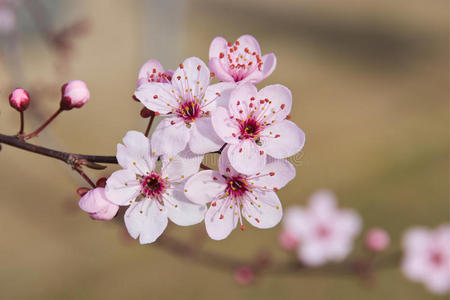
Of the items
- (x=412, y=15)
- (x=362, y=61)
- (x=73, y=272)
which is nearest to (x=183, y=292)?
(x=73, y=272)

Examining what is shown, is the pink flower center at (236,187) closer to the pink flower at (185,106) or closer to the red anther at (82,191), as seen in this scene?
the pink flower at (185,106)

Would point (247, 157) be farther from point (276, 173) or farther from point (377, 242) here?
point (377, 242)

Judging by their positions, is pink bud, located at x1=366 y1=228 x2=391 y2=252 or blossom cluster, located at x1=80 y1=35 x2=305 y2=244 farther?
pink bud, located at x1=366 y1=228 x2=391 y2=252

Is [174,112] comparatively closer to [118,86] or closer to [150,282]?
[150,282]

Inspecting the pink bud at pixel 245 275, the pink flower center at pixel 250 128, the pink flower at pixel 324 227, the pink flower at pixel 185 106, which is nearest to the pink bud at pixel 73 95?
the pink flower at pixel 185 106

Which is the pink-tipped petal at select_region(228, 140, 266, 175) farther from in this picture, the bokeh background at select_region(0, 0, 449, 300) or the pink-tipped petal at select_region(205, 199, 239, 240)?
the bokeh background at select_region(0, 0, 449, 300)

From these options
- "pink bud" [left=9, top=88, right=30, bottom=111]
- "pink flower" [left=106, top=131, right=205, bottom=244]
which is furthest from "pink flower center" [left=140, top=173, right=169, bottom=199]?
"pink bud" [left=9, top=88, right=30, bottom=111]

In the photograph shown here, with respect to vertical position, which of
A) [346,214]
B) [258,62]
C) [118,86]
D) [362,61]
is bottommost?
[346,214]
